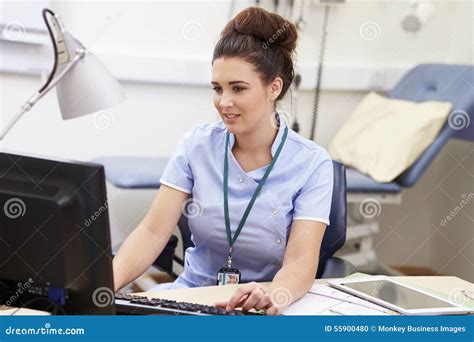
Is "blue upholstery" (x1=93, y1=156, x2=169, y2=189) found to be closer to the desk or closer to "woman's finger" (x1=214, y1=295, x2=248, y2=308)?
the desk

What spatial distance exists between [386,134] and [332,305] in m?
1.43

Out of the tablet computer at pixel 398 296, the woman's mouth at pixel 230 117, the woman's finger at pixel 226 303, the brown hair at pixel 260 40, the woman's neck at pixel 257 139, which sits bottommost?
the woman's finger at pixel 226 303

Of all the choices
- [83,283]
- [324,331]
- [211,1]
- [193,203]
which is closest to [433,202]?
[211,1]

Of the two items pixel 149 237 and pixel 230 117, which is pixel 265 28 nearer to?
pixel 230 117

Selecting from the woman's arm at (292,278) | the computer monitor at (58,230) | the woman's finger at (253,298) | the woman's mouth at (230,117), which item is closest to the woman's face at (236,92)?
the woman's mouth at (230,117)

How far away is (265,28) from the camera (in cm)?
145

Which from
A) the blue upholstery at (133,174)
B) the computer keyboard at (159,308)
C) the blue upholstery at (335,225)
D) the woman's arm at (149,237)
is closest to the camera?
the computer keyboard at (159,308)

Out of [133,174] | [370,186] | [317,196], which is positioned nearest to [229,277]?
[317,196]

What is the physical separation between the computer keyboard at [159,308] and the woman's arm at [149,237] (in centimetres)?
27

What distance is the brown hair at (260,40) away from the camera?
56.7 inches

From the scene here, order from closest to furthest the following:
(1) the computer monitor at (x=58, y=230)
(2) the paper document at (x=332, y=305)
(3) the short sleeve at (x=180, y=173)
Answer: (1) the computer monitor at (x=58, y=230) → (2) the paper document at (x=332, y=305) → (3) the short sleeve at (x=180, y=173)

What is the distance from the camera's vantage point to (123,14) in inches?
98.4

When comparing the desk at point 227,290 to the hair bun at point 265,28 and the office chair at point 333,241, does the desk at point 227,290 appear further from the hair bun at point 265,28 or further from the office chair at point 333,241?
the hair bun at point 265,28

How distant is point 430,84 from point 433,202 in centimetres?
52
